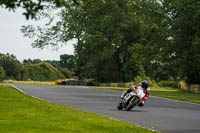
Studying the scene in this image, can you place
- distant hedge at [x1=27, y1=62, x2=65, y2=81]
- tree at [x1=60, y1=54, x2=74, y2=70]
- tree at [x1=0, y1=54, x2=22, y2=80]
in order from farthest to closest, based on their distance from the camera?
tree at [x1=60, y1=54, x2=74, y2=70] → distant hedge at [x1=27, y1=62, x2=65, y2=81] → tree at [x1=0, y1=54, x2=22, y2=80]

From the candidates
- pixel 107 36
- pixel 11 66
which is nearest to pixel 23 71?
pixel 11 66

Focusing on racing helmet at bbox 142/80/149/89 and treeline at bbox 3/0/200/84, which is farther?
treeline at bbox 3/0/200/84

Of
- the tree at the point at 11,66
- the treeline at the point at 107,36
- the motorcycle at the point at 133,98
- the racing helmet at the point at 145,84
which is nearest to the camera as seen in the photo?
the racing helmet at the point at 145,84

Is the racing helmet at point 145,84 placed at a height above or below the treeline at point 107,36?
below

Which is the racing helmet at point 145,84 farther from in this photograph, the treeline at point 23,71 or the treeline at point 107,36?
the treeline at point 23,71

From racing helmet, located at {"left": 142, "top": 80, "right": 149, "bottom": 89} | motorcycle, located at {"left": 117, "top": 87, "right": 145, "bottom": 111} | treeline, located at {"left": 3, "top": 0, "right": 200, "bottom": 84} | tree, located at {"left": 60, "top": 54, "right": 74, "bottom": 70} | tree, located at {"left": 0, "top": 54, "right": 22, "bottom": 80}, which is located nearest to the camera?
racing helmet, located at {"left": 142, "top": 80, "right": 149, "bottom": 89}

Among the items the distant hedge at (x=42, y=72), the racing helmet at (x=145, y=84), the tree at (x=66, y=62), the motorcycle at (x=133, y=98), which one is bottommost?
the motorcycle at (x=133, y=98)

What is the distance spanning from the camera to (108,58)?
7300 cm

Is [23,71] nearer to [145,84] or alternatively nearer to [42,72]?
[42,72]

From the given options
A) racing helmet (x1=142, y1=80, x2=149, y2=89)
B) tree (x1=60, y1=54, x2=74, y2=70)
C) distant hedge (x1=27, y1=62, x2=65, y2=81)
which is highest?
tree (x1=60, y1=54, x2=74, y2=70)

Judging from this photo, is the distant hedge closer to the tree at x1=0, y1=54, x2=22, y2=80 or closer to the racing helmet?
the tree at x1=0, y1=54, x2=22, y2=80

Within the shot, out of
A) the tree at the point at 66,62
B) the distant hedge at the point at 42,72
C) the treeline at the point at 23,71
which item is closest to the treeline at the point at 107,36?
the treeline at the point at 23,71

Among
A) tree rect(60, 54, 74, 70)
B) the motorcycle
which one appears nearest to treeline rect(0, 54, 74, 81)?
tree rect(60, 54, 74, 70)

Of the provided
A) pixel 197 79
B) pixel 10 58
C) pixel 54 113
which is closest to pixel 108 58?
pixel 197 79
